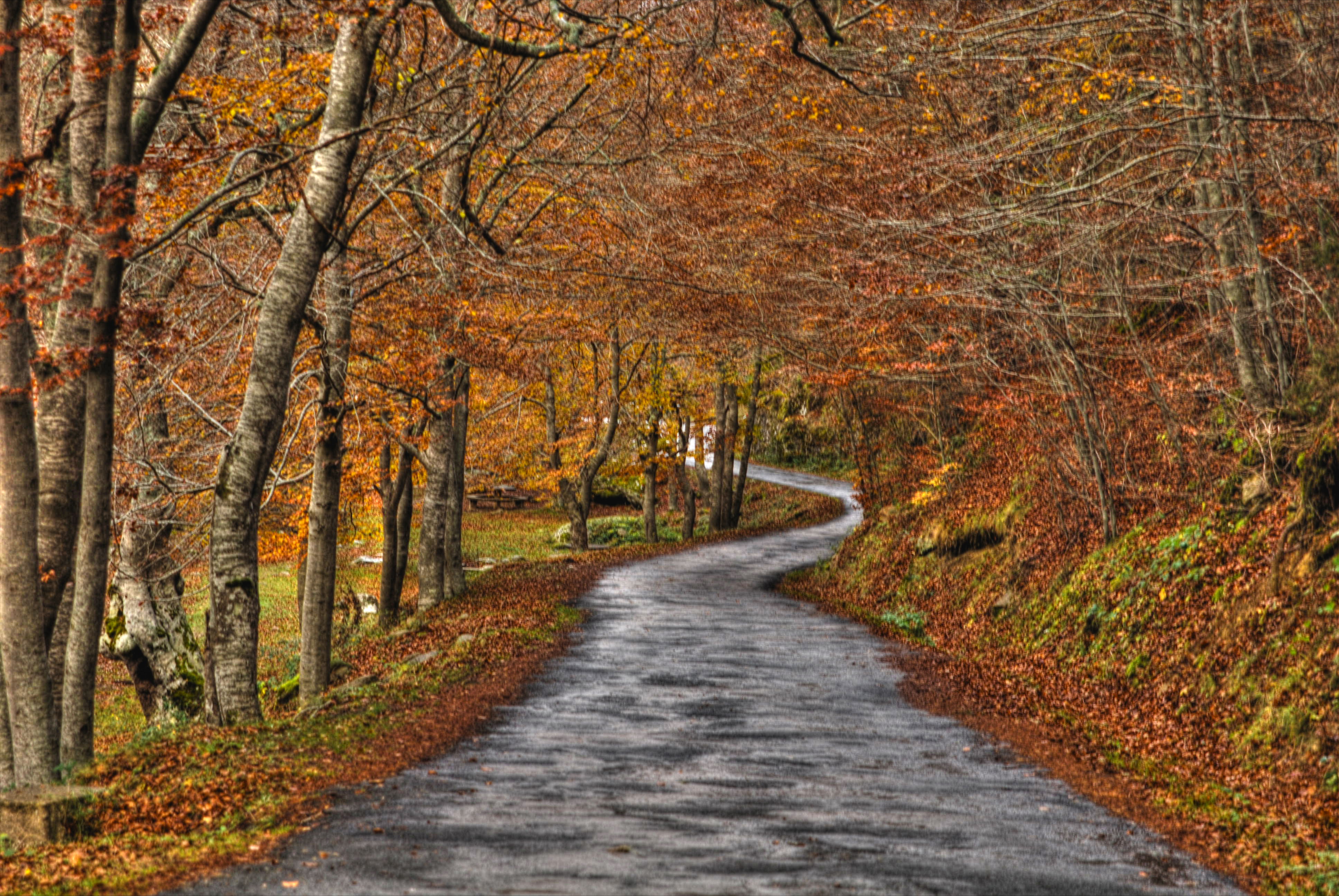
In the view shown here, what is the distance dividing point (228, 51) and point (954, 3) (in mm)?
10369

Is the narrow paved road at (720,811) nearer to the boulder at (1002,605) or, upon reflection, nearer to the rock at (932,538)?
the boulder at (1002,605)

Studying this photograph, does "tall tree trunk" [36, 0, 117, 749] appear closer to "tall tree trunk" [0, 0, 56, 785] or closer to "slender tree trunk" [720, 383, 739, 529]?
"tall tree trunk" [0, 0, 56, 785]

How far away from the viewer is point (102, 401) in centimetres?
928

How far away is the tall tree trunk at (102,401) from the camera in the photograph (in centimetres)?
912

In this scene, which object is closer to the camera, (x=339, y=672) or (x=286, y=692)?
(x=339, y=672)

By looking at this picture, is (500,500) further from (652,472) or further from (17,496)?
(17,496)

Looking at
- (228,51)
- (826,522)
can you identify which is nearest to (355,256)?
(228,51)

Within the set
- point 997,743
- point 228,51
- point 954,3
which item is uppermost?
point 954,3

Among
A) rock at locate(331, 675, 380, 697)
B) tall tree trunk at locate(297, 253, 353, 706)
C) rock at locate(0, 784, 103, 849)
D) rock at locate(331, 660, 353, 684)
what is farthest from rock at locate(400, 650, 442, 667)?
rock at locate(0, 784, 103, 849)

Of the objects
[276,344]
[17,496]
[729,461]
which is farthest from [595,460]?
[17,496]

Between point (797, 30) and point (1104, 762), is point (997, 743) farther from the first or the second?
point (797, 30)

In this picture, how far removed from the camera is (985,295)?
15602 mm

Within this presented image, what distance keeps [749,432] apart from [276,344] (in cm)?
2682

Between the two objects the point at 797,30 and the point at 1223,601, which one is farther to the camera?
the point at 1223,601
